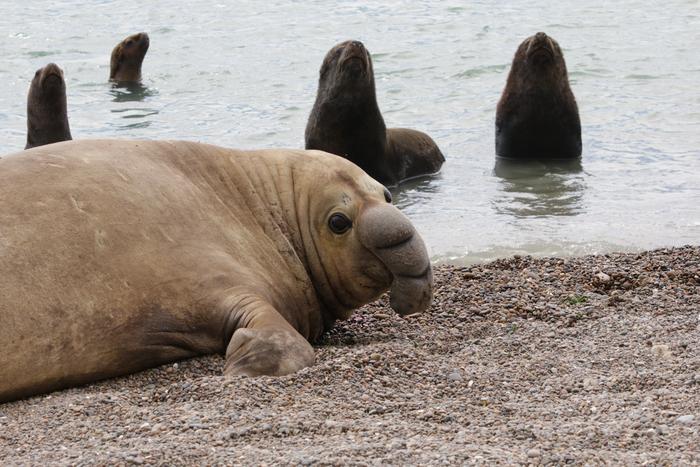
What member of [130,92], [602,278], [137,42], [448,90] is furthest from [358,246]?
[137,42]

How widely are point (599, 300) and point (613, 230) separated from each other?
96.0 inches

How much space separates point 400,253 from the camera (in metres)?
5.39

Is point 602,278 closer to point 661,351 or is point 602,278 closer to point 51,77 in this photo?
point 661,351

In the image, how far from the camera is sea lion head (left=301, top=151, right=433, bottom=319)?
541 cm

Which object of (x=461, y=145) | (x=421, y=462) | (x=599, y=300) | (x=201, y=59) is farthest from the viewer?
(x=201, y=59)

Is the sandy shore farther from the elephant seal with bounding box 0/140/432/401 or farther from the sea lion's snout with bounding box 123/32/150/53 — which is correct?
the sea lion's snout with bounding box 123/32/150/53

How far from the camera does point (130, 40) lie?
17.4m

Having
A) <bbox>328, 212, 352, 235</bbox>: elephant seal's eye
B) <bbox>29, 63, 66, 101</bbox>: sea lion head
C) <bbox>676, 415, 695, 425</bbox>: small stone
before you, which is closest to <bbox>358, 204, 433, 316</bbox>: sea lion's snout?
<bbox>328, 212, 352, 235</bbox>: elephant seal's eye

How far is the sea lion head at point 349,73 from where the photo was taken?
34.7ft

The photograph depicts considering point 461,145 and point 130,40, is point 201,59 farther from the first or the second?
point 461,145

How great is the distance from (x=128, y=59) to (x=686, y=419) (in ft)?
46.9

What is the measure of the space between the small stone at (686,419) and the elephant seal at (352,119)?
6790mm

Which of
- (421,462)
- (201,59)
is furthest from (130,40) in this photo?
(421,462)

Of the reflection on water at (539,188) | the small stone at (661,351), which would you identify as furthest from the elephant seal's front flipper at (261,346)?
the reflection on water at (539,188)
